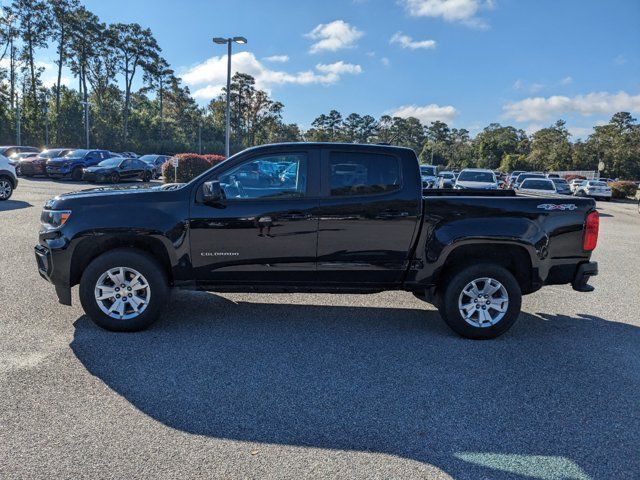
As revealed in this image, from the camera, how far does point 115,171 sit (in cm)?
2402

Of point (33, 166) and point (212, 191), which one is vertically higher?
point (212, 191)

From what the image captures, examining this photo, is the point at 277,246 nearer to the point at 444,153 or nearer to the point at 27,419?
the point at 27,419

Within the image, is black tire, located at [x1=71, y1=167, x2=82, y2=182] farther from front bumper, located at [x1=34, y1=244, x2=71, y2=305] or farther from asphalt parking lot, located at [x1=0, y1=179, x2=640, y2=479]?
front bumper, located at [x1=34, y1=244, x2=71, y2=305]

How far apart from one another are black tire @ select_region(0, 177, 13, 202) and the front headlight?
40.3 feet

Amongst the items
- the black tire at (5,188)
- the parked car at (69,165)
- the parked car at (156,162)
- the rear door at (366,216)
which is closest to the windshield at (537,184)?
the rear door at (366,216)

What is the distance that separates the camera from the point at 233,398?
359 centimetres

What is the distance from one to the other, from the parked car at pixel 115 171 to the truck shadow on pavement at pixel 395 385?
20632 millimetres

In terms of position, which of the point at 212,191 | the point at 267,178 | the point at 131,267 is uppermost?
the point at 267,178

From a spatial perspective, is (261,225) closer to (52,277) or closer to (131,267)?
(131,267)

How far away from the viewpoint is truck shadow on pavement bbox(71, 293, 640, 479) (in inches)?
122

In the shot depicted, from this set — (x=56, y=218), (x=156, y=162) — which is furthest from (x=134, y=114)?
(x=56, y=218)

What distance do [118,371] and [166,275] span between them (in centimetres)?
118

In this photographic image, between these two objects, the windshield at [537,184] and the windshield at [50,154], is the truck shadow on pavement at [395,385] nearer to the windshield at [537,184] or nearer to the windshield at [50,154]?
the windshield at [537,184]

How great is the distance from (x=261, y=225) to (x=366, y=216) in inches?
40.7
